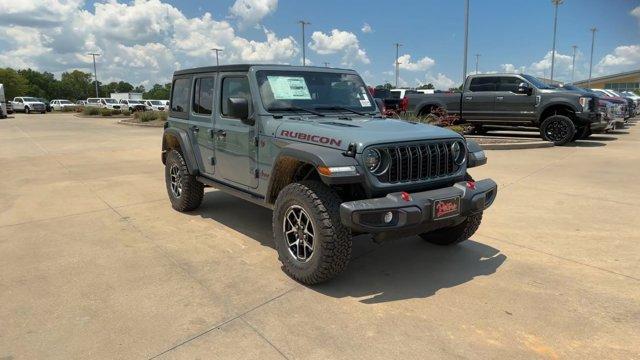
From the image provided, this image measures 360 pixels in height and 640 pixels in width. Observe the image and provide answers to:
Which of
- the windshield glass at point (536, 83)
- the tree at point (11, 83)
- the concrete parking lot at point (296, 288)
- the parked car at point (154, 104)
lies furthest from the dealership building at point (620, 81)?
the tree at point (11, 83)

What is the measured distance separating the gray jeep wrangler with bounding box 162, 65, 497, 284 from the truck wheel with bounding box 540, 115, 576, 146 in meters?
9.47

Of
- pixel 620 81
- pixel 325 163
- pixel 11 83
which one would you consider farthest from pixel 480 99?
pixel 11 83

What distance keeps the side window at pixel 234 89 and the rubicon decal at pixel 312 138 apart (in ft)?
2.48

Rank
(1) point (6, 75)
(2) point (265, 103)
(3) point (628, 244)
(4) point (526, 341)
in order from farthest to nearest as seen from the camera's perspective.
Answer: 1. (1) point (6, 75)
2. (3) point (628, 244)
3. (2) point (265, 103)
4. (4) point (526, 341)

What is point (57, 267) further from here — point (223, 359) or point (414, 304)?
point (414, 304)

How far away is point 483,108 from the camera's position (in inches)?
541

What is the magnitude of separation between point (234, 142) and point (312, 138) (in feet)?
4.30

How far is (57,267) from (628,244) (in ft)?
18.1

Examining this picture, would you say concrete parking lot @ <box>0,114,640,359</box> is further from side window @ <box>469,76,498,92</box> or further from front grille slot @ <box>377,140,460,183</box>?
side window @ <box>469,76,498,92</box>

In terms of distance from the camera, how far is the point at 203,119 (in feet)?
17.8

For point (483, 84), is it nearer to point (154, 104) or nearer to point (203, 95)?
point (203, 95)

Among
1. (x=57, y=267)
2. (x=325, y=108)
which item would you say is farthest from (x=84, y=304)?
(x=325, y=108)

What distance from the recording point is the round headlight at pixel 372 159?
136 inches

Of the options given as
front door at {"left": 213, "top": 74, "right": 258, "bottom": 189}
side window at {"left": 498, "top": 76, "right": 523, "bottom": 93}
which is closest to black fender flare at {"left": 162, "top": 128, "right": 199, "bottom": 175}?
front door at {"left": 213, "top": 74, "right": 258, "bottom": 189}
